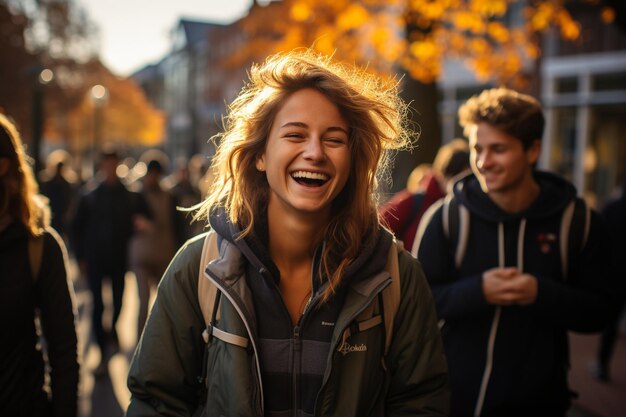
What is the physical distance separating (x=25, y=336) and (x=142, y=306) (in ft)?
16.1

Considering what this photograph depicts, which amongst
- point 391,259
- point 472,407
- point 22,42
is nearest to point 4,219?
point 391,259

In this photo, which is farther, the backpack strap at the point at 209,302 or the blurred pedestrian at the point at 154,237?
the blurred pedestrian at the point at 154,237

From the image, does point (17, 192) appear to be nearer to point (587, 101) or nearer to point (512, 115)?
point (512, 115)

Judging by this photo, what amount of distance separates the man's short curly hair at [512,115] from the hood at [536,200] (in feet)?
0.70

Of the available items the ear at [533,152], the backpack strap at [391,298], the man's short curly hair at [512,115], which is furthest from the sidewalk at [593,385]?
the backpack strap at [391,298]

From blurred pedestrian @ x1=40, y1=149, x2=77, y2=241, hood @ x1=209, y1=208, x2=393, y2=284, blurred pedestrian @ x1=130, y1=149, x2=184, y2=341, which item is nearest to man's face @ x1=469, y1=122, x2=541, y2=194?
hood @ x1=209, y1=208, x2=393, y2=284

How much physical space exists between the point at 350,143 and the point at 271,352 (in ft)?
2.43

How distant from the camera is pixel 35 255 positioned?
2.92m

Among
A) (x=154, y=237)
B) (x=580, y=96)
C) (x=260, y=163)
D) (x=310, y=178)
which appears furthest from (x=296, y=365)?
(x=580, y=96)

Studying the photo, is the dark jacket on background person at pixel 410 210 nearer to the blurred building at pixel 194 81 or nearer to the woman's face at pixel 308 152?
the woman's face at pixel 308 152

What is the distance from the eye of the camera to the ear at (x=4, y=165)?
3.01 m

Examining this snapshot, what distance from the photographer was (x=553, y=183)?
11.1ft

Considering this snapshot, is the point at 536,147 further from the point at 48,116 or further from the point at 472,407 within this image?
the point at 48,116

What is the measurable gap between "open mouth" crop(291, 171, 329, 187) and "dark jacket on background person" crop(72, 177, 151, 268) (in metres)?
5.83
